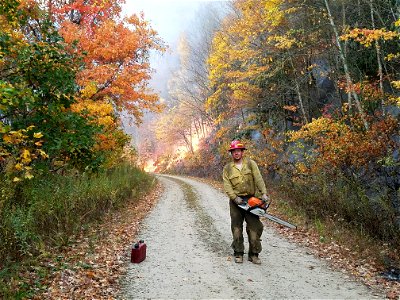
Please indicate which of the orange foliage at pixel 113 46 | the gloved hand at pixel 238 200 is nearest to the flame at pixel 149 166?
the orange foliage at pixel 113 46

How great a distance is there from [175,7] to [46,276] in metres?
120

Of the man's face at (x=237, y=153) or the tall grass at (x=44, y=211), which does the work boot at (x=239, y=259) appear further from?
the tall grass at (x=44, y=211)

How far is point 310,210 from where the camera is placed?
11.2 metres

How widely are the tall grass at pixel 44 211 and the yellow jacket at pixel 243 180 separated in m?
3.80

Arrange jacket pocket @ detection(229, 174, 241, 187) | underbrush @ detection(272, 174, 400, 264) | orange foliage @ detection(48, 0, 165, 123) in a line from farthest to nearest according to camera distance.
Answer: orange foliage @ detection(48, 0, 165, 123)
underbrush @ detection(272, 174, 400, 264)
jacket pocket @ detection(229, 174, 241, 187)

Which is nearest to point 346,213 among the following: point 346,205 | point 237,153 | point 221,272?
point 346,205

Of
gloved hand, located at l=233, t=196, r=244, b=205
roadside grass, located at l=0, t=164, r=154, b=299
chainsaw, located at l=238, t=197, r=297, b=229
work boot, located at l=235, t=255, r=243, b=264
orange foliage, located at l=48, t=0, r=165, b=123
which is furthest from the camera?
orange foliage, located at l=48, t=0, r=165, b=123

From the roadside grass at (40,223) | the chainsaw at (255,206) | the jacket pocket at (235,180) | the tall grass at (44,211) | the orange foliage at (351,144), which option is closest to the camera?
the roadside grass at (40,223)

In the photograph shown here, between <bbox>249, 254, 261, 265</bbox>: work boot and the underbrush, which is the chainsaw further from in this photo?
the underbrush

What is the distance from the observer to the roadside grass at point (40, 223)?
5.59 metres

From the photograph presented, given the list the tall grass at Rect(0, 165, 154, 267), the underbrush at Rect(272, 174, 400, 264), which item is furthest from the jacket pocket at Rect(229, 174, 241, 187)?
the tall grass at Rect(0, 165, 154, 267)

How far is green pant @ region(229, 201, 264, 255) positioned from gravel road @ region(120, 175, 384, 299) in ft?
1.04

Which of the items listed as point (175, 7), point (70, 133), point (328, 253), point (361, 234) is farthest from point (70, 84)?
point (175, 7)

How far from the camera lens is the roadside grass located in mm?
5585
